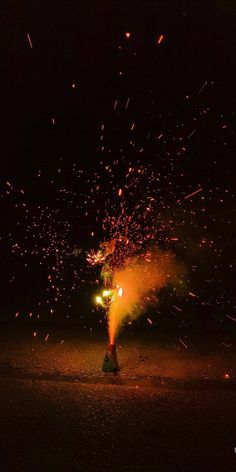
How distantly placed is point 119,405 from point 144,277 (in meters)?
4.94

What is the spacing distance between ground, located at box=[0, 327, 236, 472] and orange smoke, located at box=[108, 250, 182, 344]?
1.41m

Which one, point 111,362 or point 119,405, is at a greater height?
point 111,362

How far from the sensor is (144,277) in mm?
10680

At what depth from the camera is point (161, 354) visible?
26.5 feet

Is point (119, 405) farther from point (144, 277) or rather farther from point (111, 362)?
point (144, 277)

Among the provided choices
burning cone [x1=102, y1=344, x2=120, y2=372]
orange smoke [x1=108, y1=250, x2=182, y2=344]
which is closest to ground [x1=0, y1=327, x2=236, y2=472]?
burning cone [x1=102, y1=344, x2=120, y2=372]

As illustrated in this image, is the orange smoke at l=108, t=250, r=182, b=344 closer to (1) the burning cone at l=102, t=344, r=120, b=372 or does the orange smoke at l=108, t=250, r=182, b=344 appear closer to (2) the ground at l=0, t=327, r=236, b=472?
(2) the ground at l=0, t=327, r=236, b=472

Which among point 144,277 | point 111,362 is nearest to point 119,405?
point 111,362

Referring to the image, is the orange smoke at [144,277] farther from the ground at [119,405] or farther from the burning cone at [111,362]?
the burning cone at [111,362]

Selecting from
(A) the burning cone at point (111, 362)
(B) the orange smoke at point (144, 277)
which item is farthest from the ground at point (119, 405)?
(B) the orange smoke at point (144, 277)

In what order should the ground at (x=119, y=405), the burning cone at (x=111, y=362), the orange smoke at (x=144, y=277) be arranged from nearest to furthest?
the ground at (x=119, y=405), the burning cone at (x=111, y=362), the orange smoke at (x=144, y=277)

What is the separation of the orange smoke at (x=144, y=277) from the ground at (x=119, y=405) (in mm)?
1407

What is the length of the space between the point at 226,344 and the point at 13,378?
360 centimetres

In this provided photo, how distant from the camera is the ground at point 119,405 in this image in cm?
455
